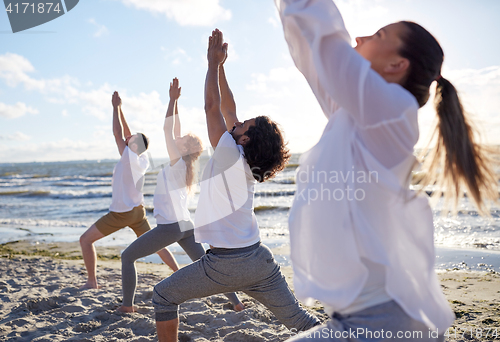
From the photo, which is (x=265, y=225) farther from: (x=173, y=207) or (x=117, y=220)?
(x=173, y=207)

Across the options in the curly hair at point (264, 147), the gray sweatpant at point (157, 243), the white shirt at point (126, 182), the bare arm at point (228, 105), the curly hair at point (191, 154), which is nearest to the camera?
the curly hair at point (264, 147)

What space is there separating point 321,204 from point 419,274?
0.42 metres

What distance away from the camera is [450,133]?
1.26 metres

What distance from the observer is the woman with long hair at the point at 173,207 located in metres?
3.90

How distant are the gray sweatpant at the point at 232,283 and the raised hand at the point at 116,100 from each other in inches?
130

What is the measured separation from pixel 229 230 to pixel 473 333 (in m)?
2.79

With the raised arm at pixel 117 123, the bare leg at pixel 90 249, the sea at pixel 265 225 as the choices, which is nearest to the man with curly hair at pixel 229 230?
the sea at pixel 265 225

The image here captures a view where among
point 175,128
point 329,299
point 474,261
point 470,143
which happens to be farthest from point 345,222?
point 474,261

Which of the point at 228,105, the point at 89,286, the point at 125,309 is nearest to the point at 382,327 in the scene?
the point at 228,105

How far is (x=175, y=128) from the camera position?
171 inches

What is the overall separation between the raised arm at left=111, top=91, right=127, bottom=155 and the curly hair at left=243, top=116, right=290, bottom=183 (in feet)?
9.96

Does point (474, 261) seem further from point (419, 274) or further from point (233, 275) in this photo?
point (419, 274)

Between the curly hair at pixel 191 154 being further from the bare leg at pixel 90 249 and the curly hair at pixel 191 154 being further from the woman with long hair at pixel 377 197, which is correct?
the woman with long hair at pixel 377 197

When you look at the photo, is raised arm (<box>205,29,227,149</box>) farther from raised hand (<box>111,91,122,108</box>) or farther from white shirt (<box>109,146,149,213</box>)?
raised hand (<box>111,91,122,108</box>)
